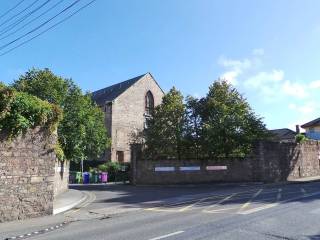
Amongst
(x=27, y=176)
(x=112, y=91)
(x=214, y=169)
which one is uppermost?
(x=112, y=91)

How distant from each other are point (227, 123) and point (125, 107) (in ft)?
71.7

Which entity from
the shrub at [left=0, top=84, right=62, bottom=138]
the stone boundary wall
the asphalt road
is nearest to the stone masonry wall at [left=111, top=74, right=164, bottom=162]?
the stone boundary wall

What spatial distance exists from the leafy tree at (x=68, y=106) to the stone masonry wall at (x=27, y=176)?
11.2 metres

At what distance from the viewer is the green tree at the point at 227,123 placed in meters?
28.7

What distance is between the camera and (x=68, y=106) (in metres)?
27.3

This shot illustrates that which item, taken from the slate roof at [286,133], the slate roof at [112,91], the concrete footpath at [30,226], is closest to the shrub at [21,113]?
the concrete footpath at [30,226]

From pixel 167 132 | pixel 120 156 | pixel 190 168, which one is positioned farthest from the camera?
pixel 120 156

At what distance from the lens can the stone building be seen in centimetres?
4650

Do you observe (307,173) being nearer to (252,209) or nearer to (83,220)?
(252,209)

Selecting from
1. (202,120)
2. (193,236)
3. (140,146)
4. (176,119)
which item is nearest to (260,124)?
(202,120)

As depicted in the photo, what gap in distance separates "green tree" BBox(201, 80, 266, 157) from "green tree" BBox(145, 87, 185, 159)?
Result: 1.86 m

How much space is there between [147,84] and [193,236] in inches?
1703

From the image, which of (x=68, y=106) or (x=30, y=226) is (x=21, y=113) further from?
(x=68, y=106)

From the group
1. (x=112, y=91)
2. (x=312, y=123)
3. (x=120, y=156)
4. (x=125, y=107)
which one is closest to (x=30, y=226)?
(x=120, y=156)
